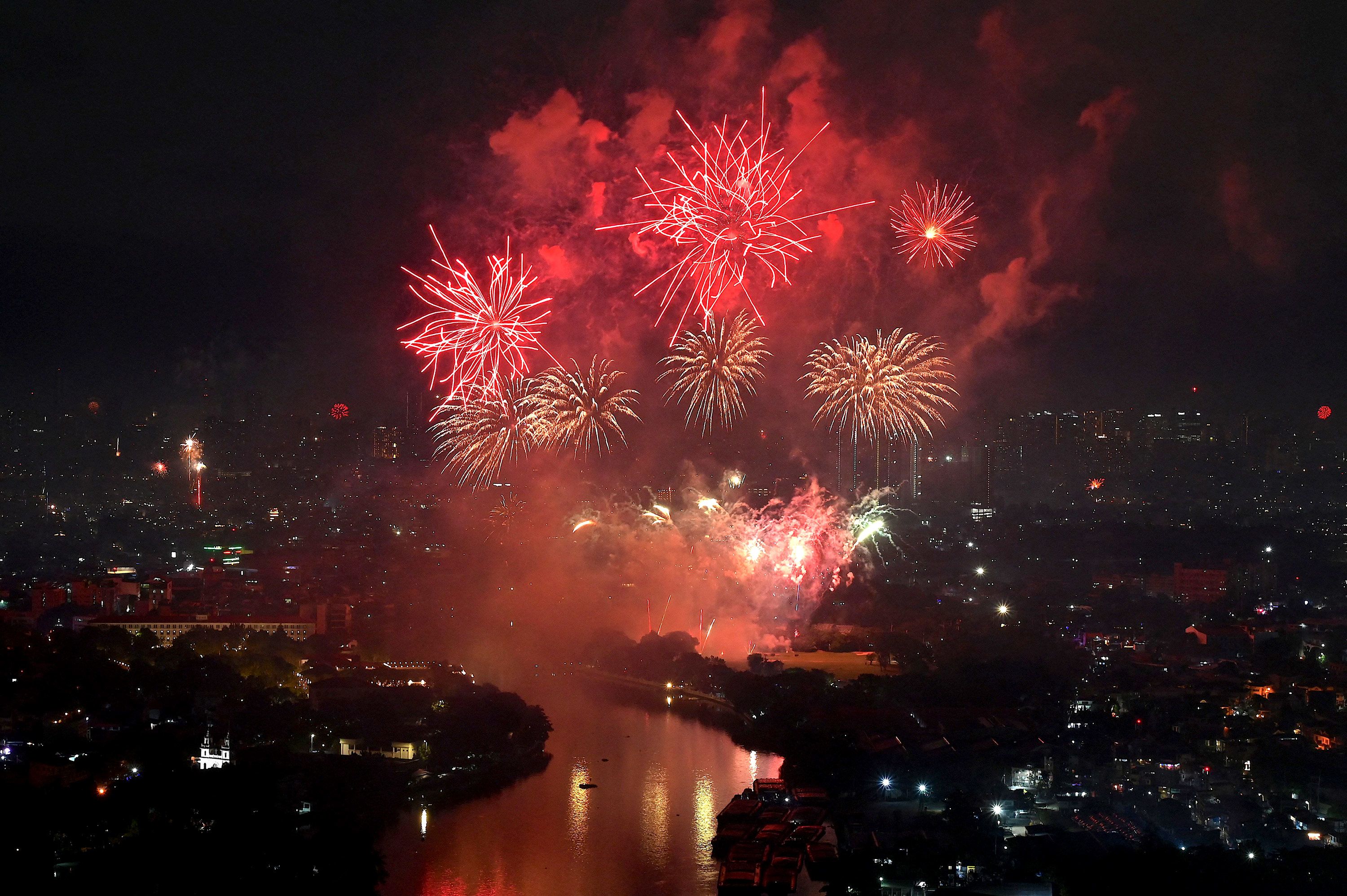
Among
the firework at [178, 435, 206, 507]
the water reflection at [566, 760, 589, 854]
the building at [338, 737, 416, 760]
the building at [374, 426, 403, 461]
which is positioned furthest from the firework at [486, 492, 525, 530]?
the building at [338, 737, 416, 760]

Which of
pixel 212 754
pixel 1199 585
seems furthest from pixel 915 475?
pixel 212 754

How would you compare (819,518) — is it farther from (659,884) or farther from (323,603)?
(323,603)

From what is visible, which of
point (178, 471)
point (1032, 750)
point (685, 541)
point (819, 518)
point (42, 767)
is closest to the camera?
point (42, 767)

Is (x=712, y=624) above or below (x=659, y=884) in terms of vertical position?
above

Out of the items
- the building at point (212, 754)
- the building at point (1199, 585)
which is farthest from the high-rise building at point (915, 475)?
the building at point (212, 754)

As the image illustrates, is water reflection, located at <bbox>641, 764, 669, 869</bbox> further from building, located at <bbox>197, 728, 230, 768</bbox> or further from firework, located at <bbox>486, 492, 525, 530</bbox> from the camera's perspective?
firework, located at <bbox>486, 492, 525, 530</bbox>

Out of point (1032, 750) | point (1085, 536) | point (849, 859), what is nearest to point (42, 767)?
point (849, 859)

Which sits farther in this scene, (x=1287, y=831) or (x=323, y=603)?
(x=323, y=603)
